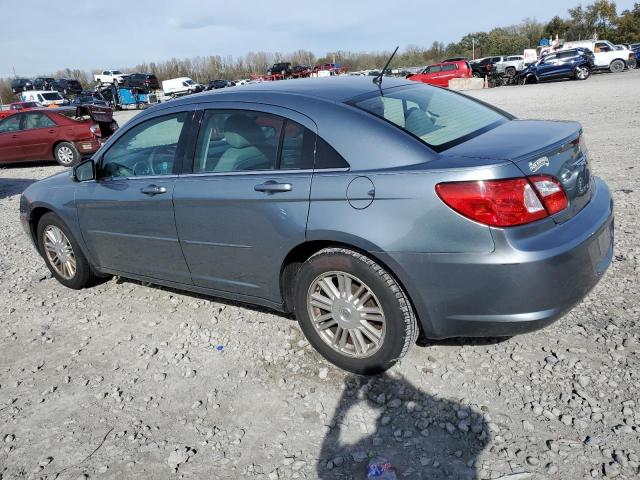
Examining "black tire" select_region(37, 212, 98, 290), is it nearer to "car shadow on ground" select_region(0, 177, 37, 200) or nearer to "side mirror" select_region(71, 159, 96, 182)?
"side mirror" select_region(71, 159, 96, 182)

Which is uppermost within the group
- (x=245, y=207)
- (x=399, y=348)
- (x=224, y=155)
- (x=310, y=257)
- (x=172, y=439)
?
(x=224, y=155)

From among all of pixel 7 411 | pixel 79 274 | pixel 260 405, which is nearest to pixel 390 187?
pixel 260 405

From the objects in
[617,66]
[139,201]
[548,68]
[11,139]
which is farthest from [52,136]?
[617,66]

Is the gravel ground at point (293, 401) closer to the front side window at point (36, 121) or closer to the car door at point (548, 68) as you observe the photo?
the front side window at point (36, 121)

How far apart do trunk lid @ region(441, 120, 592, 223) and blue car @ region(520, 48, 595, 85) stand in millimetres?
32038

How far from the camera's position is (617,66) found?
35.3 m

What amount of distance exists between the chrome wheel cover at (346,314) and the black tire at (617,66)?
1537 inches

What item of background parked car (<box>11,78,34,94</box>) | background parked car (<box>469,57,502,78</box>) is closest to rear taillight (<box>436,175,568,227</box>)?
background parked car (<box>469,57,502,78</box>)

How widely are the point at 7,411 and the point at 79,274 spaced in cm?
184

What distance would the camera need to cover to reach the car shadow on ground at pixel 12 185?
10863 millimetres

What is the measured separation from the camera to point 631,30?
193 ft

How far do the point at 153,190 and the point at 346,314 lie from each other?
5.64 feet

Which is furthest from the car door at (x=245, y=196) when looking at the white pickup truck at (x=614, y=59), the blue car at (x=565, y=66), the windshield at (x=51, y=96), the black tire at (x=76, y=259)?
the windshield at (x=51, y=96)

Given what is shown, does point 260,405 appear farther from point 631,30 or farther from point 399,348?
point 631,30
